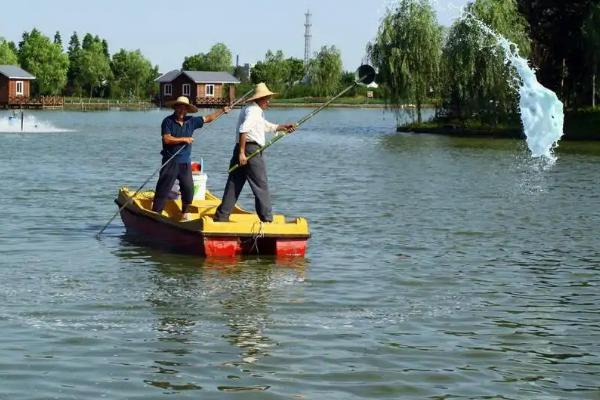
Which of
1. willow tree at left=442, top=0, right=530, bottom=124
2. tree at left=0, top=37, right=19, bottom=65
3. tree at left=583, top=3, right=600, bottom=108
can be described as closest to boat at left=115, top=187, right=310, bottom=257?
tree at left=583, top=3, right=600, bottom=108

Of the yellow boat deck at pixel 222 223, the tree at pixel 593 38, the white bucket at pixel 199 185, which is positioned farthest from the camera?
the tree at pixel 593 38

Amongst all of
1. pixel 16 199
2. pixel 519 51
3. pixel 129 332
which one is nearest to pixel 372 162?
pixel 16 199

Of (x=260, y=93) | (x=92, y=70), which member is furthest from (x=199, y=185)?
(x=92, y=70)

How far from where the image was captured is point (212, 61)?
181m

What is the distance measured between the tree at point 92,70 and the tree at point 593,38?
99.6 metres

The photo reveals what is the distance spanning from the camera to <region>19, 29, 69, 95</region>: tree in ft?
449

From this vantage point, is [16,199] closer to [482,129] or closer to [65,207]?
[65,207]

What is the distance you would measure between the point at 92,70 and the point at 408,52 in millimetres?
91984

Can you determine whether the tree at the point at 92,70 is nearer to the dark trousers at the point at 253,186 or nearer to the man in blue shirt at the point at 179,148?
the man in blue shirt at the point at 179,148

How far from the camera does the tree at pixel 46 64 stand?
449 ft

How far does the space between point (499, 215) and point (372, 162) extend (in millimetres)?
16608

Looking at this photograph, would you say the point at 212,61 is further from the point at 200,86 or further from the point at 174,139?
the point at 174,139

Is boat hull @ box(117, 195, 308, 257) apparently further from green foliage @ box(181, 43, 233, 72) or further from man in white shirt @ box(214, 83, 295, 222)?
green foliage @ box(181, 43, 233, 72)

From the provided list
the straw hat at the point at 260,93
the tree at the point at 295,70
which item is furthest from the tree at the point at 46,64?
the straw hat at the point at 260,93
